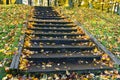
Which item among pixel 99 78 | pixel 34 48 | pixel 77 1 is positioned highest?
pixel 77 1

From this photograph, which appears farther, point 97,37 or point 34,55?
point 97,37

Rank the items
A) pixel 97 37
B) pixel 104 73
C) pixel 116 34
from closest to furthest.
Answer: pixel 104 73 < pixel 97 37 < pixel 116 34

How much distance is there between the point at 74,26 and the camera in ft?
36.0

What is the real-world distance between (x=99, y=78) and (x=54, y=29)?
4.61 meters

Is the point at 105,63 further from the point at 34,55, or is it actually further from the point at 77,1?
the point at 77,1

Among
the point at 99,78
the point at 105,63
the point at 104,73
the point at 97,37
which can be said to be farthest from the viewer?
the point at 97,37

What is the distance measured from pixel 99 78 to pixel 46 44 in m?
2.91

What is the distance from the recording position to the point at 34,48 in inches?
289

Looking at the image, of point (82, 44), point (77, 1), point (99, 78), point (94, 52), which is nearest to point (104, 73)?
point (99, 78)

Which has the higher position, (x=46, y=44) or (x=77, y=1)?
(x=77, y=1)

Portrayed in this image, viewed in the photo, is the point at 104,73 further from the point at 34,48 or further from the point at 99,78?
the point at 34,48

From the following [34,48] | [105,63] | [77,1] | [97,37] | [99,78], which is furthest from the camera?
[77,1]

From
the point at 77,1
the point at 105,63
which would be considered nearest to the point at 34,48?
the point at 105,63

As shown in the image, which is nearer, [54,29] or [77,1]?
[54,29]
